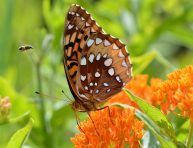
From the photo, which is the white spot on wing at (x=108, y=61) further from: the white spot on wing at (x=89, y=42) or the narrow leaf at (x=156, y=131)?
the narrow leaf at (x=156, y=131)

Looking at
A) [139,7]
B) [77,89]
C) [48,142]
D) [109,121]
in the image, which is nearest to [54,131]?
[48,142]

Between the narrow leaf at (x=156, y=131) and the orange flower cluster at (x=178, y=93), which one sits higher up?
the orange flower cluster at (x=178, y=93)

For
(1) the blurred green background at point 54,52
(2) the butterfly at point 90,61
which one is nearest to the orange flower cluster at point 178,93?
(2) the butterfly at point 90,61

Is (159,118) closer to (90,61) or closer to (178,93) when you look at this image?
(178,93)

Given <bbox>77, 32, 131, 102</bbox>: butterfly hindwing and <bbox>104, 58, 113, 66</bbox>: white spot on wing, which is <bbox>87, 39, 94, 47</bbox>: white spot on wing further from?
<bbox>104, 58, 113, 66</bbox>: white spot on wing

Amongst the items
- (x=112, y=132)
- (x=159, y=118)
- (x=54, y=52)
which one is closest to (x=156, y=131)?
(x=159, y=118)

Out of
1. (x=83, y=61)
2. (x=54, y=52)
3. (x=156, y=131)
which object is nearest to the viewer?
(x=156, y=131)

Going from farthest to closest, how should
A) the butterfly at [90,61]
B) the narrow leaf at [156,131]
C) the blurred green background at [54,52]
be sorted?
the blurred green background at [54,52] < the butterfly at [90,61] < the narrow leaf at [156,131]
